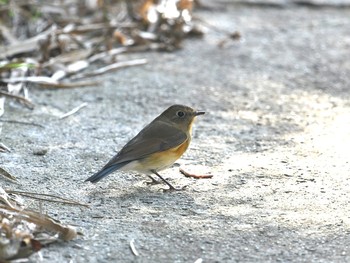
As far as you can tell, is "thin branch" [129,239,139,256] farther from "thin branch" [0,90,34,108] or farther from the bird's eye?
"thin branch" [0,90,34,108]

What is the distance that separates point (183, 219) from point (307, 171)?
1253mm

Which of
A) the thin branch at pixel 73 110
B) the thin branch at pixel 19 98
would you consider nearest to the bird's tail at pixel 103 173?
the thin branch at pixel 73 110

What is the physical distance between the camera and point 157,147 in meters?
5.88

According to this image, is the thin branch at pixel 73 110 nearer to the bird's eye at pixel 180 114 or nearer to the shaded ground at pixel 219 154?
the shaded ground at pixel 219 154

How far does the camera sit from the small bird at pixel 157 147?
5.70 meters

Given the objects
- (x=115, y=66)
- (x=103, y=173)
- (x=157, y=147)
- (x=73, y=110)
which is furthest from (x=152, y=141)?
(x=115, y=66)

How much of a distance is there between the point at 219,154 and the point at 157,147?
32.1 inches

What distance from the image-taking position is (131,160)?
5.71 m

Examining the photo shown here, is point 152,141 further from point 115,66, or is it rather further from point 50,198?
point 115,66

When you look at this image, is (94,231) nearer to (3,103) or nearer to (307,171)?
(307,171)

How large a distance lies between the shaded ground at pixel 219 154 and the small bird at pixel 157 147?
0.54ft

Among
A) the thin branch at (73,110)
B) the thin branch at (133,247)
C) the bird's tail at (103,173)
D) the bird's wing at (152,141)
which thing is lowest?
the thin branch at (73,110)

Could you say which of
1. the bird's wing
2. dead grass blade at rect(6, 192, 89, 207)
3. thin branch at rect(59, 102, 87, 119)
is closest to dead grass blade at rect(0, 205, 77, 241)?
dead grass blade at rect(6, 192, 89, 207)

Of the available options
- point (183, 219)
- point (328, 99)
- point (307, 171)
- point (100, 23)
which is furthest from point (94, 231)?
point (100, 23)
